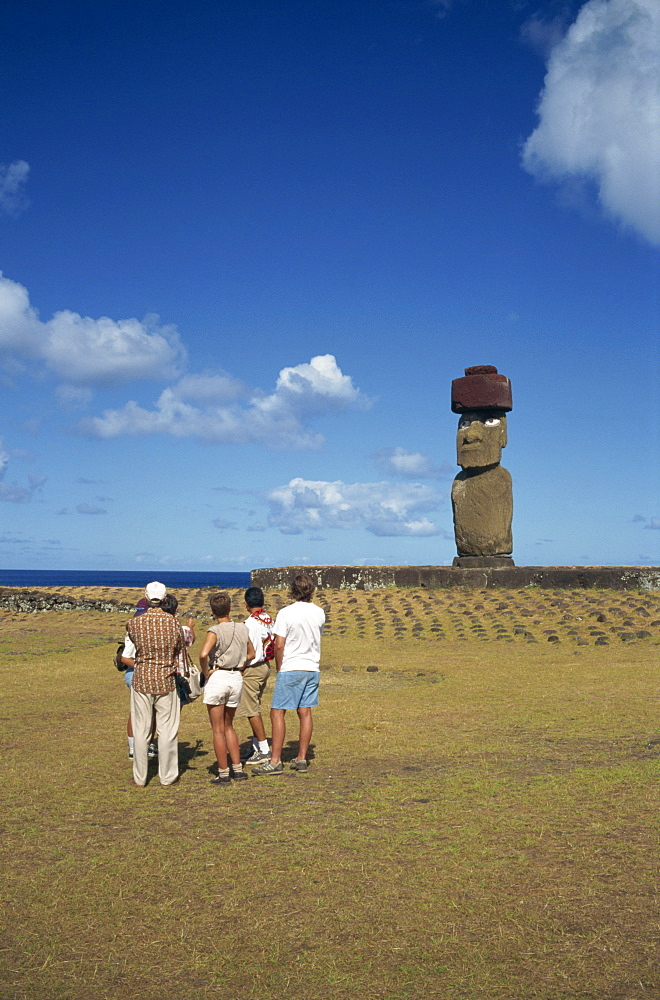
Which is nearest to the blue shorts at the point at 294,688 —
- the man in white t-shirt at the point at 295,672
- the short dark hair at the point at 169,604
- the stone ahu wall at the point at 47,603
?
the man in white t-shirt at the point at 295,672

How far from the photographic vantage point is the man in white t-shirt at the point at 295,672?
22.4 feet

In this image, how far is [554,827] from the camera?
529 centimetres

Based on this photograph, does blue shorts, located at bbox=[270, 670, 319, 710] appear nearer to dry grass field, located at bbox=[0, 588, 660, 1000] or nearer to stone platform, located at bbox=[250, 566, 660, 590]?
dry grass field, located at bbox=[0, 588, 660, 1000]

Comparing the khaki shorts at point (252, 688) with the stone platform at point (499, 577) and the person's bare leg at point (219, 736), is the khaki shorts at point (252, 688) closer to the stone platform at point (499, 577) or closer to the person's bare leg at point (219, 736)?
the person's bare leg at point (219, 736)

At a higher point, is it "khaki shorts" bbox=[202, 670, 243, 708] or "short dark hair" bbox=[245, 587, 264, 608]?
"short dark hair" bbox=[245, 587, 264, 608]

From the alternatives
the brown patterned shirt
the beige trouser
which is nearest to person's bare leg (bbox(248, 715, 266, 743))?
the beige trouser

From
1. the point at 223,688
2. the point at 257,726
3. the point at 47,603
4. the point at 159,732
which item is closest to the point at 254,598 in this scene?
the point at 223,688

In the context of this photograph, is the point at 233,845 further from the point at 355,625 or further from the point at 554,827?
the point at 355,625

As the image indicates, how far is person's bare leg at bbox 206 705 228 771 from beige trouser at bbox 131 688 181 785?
31 centimetres

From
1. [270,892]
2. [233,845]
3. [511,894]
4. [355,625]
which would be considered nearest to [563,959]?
[511,894]

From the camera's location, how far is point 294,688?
Answer: 6832mm

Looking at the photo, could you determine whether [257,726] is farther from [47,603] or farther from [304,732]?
[47,603]

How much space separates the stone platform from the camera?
20.3m

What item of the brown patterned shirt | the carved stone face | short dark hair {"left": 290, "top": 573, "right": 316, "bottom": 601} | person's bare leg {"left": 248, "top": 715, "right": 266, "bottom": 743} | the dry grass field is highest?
the carved stone face
